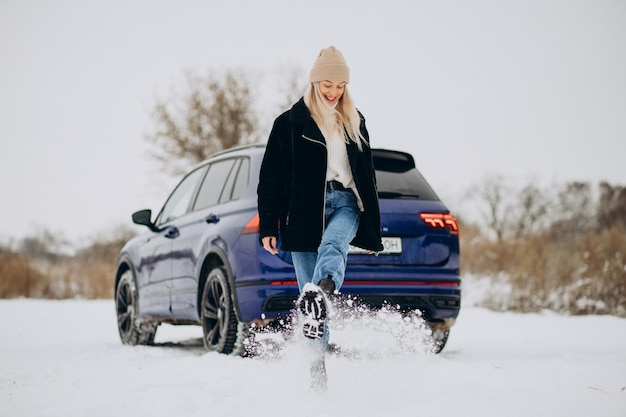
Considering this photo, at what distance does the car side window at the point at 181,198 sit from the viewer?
775 cm

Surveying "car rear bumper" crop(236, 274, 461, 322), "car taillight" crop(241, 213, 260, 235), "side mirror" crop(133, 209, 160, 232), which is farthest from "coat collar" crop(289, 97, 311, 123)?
"side mirror" crop(133, 209, 160, 232)

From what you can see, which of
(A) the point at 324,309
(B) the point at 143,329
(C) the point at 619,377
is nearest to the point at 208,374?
(A) the point at 324,309

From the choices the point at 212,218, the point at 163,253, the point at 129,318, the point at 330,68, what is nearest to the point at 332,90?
the point at 330,68

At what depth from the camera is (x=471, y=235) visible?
1933 centimetres

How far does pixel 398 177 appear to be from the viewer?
6539 millimetres

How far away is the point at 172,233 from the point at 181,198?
60 cm

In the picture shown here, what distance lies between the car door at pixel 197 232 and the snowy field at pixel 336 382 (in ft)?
1.84

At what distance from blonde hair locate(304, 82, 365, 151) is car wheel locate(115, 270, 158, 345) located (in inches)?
173

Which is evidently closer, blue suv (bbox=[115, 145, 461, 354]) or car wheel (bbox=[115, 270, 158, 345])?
blue suv (bbox=[115, 145, 461, 354])

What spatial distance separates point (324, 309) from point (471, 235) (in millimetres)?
15519

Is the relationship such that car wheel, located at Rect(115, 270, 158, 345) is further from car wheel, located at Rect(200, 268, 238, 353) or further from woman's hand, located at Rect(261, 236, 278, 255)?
woman's hand, located at Rect(261, 236, 278, 255)

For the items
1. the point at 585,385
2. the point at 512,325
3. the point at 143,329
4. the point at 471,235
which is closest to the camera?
the point at 585,385

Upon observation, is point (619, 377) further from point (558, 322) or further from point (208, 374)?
point (558, 322)

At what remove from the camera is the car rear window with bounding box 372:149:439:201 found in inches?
252
